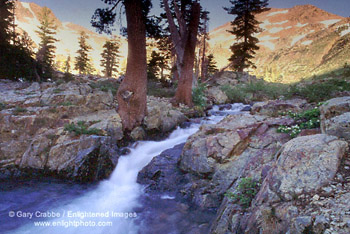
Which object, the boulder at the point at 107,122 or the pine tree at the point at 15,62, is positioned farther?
the pine tree at the point at 15,62

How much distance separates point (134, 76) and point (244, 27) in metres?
21.4

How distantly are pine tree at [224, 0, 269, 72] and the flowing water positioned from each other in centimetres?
2238

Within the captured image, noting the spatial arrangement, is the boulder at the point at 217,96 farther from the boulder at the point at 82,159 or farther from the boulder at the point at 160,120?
the boulder at the point at 82,159

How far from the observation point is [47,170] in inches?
227

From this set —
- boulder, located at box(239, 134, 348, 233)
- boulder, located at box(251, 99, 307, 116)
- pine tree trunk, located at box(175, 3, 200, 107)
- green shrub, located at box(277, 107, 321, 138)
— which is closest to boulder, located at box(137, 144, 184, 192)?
boulder, located at box(239, 134, 348, 233)

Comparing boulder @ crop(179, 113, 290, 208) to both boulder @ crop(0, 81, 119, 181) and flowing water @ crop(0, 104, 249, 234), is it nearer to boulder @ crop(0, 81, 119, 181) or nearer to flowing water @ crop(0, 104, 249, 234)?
flowing water @ crop(0, 104, 249, 234)

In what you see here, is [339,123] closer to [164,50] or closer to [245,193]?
[245,193]

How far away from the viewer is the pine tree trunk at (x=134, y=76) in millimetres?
7613

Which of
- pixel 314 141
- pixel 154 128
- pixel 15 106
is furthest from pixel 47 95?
pixel 314 141

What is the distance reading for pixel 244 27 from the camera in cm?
2398

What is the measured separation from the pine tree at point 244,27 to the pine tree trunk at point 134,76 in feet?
61.3

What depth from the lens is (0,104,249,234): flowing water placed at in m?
3.90

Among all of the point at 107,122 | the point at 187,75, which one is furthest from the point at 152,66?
the point at 107,122

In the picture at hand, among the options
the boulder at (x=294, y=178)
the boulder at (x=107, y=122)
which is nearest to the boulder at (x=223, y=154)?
the boulder at (x=294, y=178)
